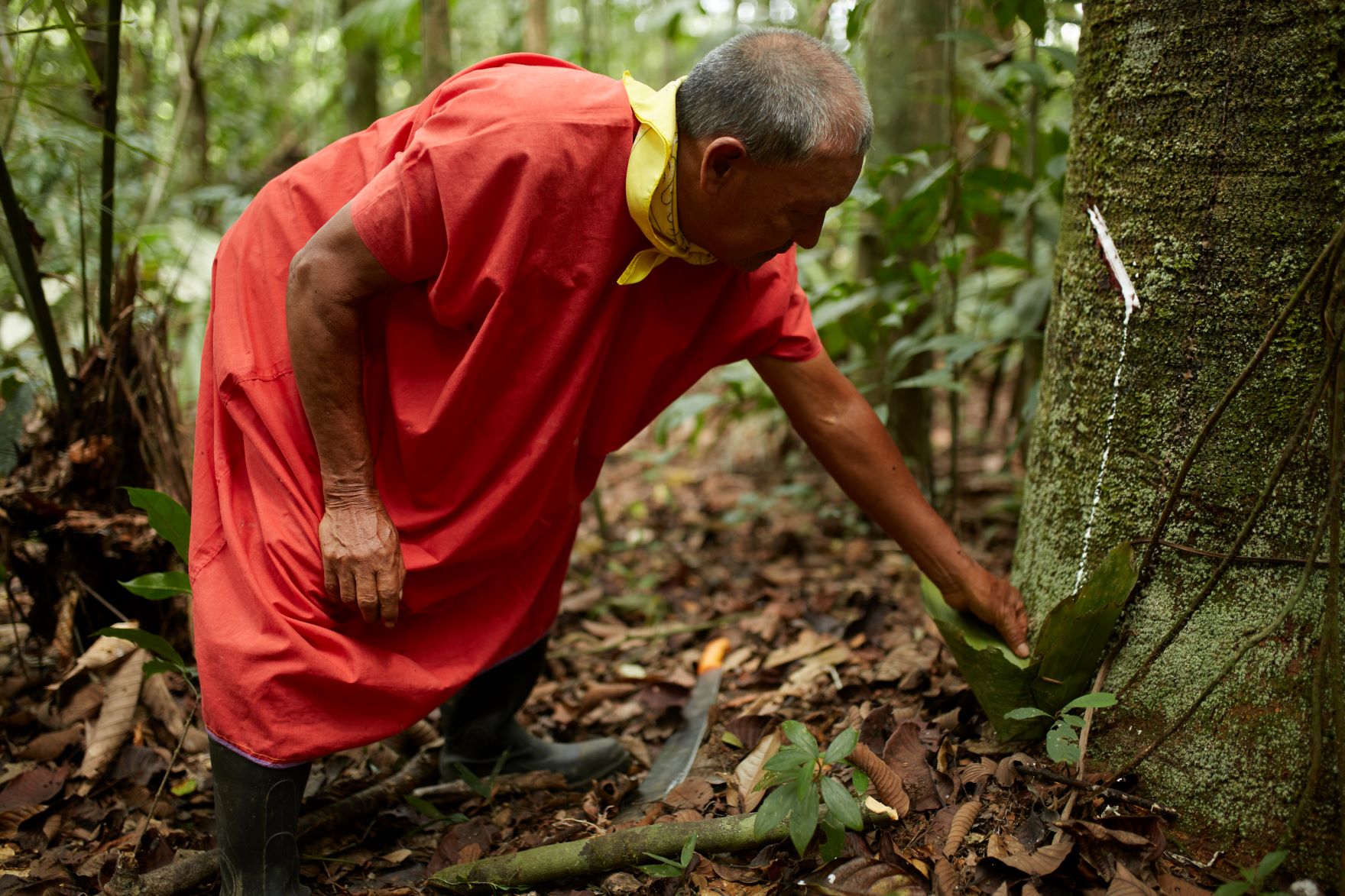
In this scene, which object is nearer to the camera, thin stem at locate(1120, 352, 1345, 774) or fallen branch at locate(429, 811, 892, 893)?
thin stem at locate(1120, 352, 1345, 774)

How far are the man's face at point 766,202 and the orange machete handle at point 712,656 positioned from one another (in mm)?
1473

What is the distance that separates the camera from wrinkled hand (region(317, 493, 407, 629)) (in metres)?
1.76

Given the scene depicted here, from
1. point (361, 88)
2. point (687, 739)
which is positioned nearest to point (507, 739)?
point (687, 739)

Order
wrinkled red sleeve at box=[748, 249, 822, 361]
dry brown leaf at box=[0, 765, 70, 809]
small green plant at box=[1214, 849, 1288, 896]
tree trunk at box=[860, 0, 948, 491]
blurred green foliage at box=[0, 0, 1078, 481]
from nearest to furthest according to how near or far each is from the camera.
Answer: small green plant at box=[1214, 849, 1288, 896] < wrinkled red sleeve at box=[748, 249, 822, 361] < dry brown leaf at box=[0, 765, 70, 809] < blurred green foliage at box=[0, 0, 1078, 481] < tree trunk at box=[860, 0, 948, 491]

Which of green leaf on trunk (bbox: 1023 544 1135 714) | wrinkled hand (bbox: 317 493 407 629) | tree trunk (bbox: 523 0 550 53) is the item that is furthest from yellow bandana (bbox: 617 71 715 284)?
tree trunk (bbox: 523 0 550 53)

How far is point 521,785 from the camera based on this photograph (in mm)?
2363

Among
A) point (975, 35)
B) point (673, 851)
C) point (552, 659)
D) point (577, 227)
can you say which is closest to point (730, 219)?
point (577, 227)

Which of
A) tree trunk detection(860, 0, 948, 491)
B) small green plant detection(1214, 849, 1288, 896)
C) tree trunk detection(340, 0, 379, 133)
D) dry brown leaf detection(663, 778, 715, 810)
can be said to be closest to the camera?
small green plant detection(1214, 849, 1288, 896)

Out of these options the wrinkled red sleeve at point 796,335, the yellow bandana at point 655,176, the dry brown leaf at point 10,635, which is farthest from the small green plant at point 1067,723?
the dry brown leaf at point 10,635

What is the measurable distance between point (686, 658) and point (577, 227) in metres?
1.66

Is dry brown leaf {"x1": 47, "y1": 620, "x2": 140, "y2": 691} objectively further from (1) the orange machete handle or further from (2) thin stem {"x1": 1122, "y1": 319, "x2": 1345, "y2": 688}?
(2) thin stem {"x1": 1122, "y1": 319, "x2": 1345, "y2": 688}

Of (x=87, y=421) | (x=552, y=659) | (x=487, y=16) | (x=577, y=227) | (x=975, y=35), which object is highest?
(x=487, y=16)

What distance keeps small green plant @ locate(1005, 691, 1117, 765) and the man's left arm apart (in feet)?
0.97

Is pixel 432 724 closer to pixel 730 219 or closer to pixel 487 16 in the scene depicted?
pixel 730 219
